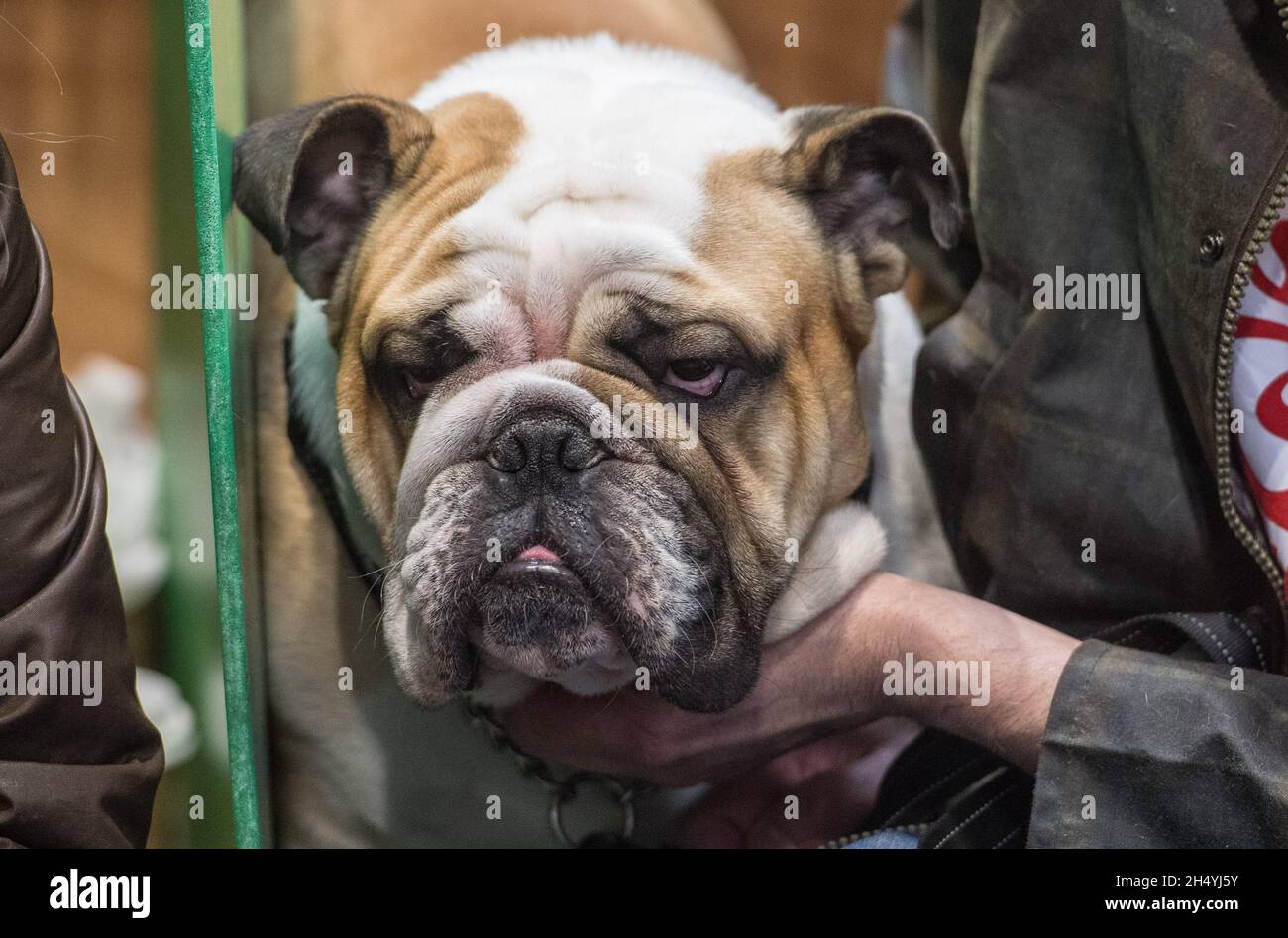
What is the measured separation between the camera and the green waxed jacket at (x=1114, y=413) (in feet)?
3.39

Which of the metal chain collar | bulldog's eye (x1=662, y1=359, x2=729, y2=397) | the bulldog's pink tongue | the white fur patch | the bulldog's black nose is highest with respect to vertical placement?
bulldog's eye (x1=662, y1=359, x2=729, y2=397)

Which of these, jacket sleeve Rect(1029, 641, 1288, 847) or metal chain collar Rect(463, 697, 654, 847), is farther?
metal chain collar Rect(463, 697, 654, 847)

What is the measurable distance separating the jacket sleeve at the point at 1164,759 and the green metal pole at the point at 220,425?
0.69 m

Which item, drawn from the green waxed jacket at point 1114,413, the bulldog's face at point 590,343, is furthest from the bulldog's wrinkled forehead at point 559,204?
the green waxed jacket at point 1114,413

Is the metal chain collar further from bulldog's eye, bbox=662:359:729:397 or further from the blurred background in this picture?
bulldog's eye, bbox=662:359:729:397

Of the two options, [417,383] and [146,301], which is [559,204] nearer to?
[417,383]

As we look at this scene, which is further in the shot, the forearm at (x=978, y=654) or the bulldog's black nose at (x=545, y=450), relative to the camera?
the forearm at (x=978, y=654)

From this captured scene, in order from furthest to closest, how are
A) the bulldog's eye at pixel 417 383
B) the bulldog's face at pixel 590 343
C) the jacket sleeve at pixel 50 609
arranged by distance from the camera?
the bulldog's eye at pixel 417 383 < the bulldog's face at pixel 590 343 < the jacket sleeve at pixel 50 609

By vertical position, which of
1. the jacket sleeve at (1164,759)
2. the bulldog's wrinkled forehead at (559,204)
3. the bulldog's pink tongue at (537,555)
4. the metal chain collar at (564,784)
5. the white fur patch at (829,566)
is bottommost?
the metal chain collar at (564,784)

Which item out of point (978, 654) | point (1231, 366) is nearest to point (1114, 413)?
point (1231, 366)

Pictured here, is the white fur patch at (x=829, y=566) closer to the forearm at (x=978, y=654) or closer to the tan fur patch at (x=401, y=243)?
the forearm at (x=978, y=654)

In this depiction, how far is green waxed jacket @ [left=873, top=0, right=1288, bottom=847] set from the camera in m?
1.03

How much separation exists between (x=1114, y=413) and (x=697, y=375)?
42 centimetres

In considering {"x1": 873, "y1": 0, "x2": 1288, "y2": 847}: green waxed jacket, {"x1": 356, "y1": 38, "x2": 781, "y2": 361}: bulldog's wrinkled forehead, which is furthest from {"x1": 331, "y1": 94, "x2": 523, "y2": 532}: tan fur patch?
{"x1": 873, "y1": 0, "x2": 1288, "y2": 847}: green waxed jacket
